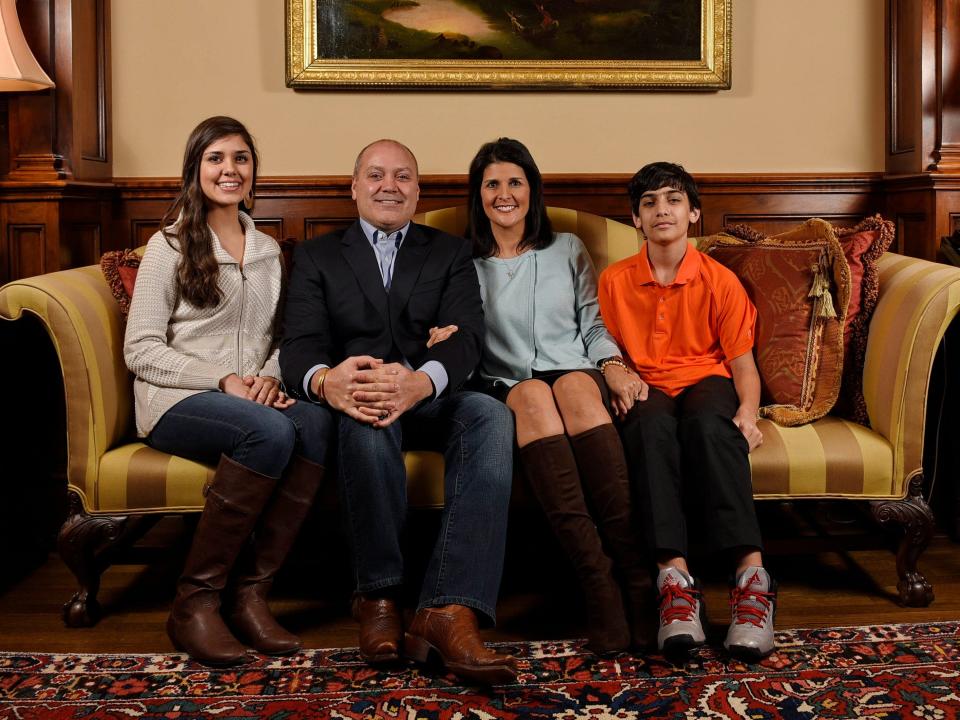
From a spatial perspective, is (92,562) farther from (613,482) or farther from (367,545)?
(613,482)

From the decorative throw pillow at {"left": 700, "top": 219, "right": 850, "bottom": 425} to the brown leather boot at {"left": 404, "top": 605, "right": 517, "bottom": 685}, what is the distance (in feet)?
3.25

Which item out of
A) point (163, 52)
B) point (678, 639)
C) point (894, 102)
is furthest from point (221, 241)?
point (894, 102)

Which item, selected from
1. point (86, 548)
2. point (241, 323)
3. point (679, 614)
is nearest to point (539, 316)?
point (241, 323)

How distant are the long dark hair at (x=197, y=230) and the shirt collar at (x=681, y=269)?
41.7 inches

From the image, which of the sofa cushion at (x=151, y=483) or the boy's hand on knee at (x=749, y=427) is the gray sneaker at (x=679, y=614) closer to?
the boy's hand on knee at (x=749, y=427)

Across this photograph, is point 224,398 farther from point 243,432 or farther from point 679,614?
point 679,614

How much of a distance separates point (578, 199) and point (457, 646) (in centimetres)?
175

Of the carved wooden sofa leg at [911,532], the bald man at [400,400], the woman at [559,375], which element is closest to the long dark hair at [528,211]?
the woman at [559,375]

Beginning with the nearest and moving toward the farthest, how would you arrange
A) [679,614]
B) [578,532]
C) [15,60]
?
[679,614]
[578,532]
[15,60]

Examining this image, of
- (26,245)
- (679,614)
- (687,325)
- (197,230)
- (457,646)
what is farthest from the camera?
(26,245)

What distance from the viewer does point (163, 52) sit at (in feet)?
10.2

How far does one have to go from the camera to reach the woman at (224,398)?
80.4 inches

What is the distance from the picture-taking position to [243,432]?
6.76ft

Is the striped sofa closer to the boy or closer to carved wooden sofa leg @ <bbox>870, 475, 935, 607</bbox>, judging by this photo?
carved wooden sofa leg @ <bbox>870, 475, 935, 607</bbox>
